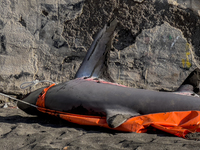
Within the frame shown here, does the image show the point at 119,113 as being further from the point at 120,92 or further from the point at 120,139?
the point at 120,139

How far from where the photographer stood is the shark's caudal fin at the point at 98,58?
292 centimetres

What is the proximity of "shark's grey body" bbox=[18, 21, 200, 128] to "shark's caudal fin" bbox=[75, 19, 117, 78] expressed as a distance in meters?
0.31

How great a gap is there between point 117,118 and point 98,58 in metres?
1.19

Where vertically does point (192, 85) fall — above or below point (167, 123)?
above

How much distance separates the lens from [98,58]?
2.97 metres

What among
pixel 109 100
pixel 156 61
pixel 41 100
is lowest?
pixel 41 100

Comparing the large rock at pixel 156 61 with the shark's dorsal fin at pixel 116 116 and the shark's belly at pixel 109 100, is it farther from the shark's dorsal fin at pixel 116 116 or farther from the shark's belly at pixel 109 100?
the shark's dorsal fin at pixel 116 116


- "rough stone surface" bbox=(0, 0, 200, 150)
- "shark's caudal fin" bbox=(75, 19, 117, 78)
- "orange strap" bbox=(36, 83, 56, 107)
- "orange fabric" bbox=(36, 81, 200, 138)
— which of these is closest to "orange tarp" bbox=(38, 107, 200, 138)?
"orange fabric" bbox=(36, 81, 200, 138)

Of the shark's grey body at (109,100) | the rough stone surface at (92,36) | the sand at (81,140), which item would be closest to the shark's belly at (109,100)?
the shark's grey body at (109,100)

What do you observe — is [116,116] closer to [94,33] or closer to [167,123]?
[167,123]

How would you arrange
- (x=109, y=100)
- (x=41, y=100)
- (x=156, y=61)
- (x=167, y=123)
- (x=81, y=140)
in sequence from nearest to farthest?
(x=81, y=140) → (x=167, y=123) → (x=109, y=100) → (x=41, y=100) → (x=156, y=61)

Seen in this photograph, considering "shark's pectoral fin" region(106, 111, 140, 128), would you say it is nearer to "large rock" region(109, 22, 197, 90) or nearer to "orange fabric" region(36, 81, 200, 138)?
"orange fabric" region(36, 81, 200, 138)

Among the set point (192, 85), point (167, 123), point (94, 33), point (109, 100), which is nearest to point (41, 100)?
point (109, 100)

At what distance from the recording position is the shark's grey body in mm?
2043
